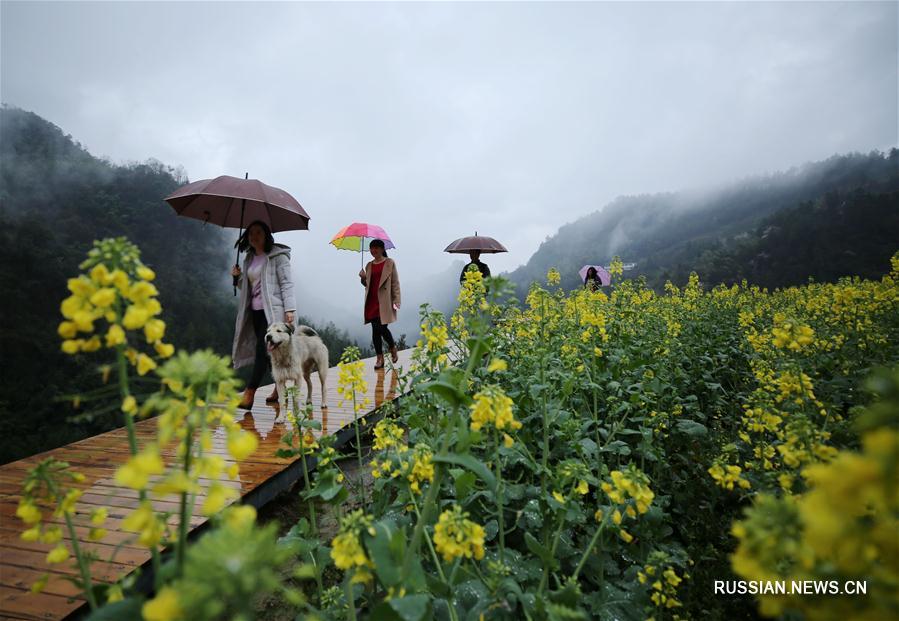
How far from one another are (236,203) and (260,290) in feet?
5.33

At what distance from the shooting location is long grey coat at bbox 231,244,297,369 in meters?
5.08

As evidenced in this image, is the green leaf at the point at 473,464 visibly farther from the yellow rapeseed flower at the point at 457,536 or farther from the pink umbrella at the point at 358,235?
the pink umbrella at the point at 358,235

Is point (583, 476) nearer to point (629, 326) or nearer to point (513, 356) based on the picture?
→ point (513, 356)

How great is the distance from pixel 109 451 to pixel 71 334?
475 cm

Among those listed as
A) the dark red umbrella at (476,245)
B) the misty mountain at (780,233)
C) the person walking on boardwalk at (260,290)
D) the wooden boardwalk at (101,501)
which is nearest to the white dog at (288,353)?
the person walking on boardwalk at (260,290)

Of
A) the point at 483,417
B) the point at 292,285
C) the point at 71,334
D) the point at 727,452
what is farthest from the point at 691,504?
the point at 292,285

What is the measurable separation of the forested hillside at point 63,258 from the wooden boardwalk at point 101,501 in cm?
53


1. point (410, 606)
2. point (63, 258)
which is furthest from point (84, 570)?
point (63, 258)

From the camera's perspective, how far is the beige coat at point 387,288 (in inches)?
299

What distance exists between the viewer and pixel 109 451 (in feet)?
14.5

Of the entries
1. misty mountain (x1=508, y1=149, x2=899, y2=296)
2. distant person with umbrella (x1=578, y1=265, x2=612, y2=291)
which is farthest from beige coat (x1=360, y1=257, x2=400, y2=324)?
distant person with umbrella (x1=578, y1=265, x2=612, y2=291)

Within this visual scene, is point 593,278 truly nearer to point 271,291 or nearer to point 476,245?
point 476,245

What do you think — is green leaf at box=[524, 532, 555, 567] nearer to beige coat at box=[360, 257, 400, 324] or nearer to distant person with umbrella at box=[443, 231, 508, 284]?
beige coat at box=[360, 257, 400, 324]

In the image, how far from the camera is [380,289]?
760 centimetres
